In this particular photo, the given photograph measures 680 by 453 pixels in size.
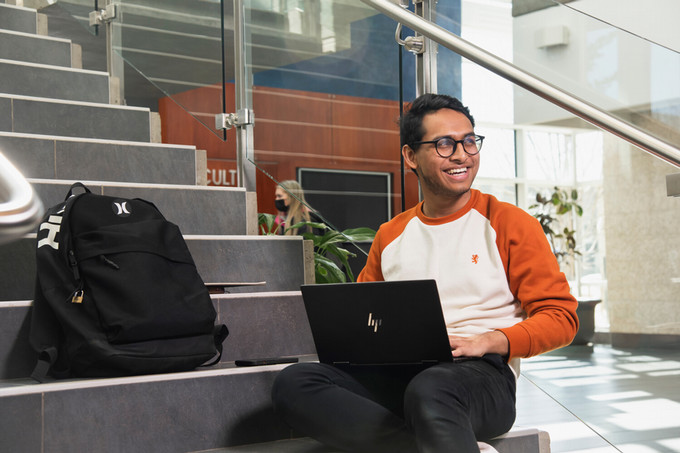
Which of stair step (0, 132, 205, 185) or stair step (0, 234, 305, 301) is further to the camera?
stair step (0, 132, 205, 185)

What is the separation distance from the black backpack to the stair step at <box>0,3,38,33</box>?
2.43 m

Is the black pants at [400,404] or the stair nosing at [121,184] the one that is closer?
the black pants at [400,404]

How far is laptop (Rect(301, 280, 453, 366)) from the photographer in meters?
1.57

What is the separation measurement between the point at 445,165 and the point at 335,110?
2.62 feet

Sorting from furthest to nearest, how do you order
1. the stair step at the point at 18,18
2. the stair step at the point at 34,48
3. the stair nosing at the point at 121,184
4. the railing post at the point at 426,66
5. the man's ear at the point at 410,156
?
the stair step at the point at 18,18
the stair step at the point at 34,48
the stair nosing at the point at 121,184
the railing post at the point at 426,66
the man's ear at the point at 410,156

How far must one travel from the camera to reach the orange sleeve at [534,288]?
1.63 m

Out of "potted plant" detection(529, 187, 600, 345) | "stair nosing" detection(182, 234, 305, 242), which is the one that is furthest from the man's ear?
"stair nosing" detection(182, 234, 305, 242)

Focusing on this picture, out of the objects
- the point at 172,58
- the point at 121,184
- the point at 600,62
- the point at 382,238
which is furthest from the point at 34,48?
the point at 600,62

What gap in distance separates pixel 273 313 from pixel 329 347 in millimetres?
495

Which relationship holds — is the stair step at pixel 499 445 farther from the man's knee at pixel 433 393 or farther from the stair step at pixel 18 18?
the stair step at pixel 18 18

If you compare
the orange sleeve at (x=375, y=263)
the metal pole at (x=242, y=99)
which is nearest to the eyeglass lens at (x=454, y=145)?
the orange sleeve at (x=375, y=263)

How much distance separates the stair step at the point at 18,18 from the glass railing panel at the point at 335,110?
1731mm

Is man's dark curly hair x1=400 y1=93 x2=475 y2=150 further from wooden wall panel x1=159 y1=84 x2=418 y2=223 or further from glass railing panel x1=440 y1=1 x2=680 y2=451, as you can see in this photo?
wooden wall panel x1=159 y1=84 x2=418 y2=223

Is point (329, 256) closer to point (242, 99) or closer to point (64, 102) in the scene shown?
point (242, 99)
